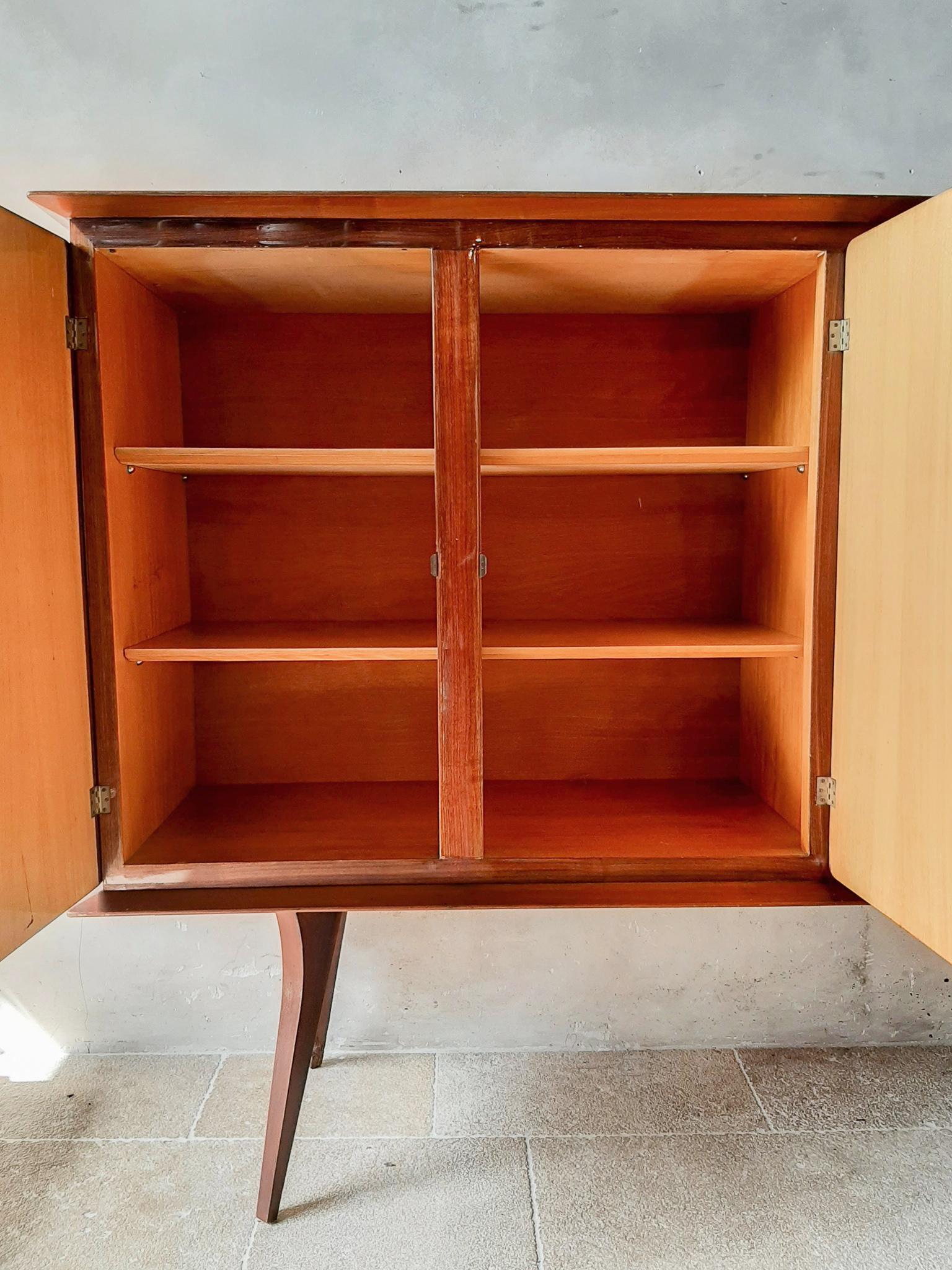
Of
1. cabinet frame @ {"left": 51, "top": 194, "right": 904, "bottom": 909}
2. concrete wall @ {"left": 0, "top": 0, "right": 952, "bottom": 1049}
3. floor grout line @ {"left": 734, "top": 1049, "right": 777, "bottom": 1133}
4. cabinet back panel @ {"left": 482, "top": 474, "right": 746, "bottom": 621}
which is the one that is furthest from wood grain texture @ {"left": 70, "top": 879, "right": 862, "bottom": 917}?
concrete wall @ {"left": 0, "top": 0, "right": 952, "bottom": 1049}

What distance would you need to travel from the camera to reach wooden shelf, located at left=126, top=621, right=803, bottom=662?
132cm

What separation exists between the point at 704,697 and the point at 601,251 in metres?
0.93

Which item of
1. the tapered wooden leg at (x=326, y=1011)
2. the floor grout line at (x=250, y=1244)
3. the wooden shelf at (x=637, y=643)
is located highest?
the wooden shelf at (x=637, y=643)

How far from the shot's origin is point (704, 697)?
69.9 inches

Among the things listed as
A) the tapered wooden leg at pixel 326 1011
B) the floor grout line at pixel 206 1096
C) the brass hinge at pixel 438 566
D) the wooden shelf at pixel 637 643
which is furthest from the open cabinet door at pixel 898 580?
the floor grout line at pixel 206 1096

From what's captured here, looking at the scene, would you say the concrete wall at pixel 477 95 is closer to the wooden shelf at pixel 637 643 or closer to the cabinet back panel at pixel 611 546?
the cabinet back panel at pixel 611 546

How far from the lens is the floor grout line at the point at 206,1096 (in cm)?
170

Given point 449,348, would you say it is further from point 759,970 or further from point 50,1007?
point 50,1007

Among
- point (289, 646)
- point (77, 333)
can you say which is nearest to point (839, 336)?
point (289, 646)

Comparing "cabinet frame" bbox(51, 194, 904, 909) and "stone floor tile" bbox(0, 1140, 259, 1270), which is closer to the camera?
"cabinet frame" bbox(51, 194, 904, 909)

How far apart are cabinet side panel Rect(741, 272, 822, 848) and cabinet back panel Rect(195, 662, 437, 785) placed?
670 mm

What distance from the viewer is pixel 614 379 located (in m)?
1.69

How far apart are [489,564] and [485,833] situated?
0.57m

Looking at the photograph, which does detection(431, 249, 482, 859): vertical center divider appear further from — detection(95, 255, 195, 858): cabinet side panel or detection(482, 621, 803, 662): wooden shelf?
detection(95, 255, 195, 858): cabinet side panel
